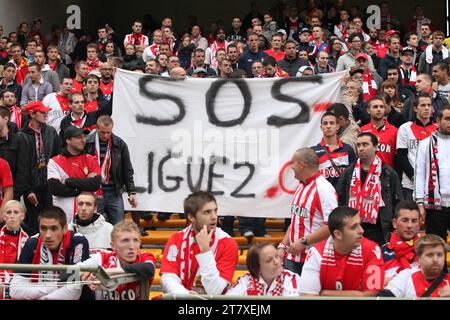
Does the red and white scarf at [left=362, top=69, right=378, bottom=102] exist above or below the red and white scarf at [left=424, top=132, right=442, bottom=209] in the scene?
above

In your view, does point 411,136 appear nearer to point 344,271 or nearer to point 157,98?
point 157,98

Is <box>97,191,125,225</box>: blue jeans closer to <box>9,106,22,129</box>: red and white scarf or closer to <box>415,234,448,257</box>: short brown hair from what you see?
<box>9,106,22,129</box>: red and white scarf

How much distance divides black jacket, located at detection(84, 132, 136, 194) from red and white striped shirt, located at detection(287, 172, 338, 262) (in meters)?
3.11

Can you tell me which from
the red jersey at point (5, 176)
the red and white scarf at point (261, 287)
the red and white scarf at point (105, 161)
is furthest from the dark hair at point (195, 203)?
the red and white scarf at point (105, 161)

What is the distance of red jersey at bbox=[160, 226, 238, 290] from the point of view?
22.1 feet

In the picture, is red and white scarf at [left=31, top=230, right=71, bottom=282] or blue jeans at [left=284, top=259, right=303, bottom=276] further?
blue jeans at [left=284, top=259, right=303, bottom=276]

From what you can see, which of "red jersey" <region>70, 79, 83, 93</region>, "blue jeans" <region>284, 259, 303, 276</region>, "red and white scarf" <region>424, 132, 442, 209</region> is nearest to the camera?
"blue jeans" <region>284, 259, 303, 276</region>

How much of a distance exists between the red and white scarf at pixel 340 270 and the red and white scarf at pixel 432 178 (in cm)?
287

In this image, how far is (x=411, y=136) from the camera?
1020cm

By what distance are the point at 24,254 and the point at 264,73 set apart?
6860mm

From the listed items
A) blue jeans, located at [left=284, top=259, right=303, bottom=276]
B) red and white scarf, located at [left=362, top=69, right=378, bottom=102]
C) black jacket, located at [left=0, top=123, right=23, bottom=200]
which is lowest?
blue jeans, located at [left=284, top=259, right=303, bottom=276]

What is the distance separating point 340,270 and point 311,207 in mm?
1229

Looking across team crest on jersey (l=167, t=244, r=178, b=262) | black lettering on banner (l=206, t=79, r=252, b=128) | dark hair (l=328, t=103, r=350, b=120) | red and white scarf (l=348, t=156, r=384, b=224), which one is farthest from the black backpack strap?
black lettering on banner (l=206, t=79, r=252, b=128)

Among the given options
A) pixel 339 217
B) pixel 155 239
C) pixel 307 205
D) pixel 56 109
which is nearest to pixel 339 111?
pixel 307 205
